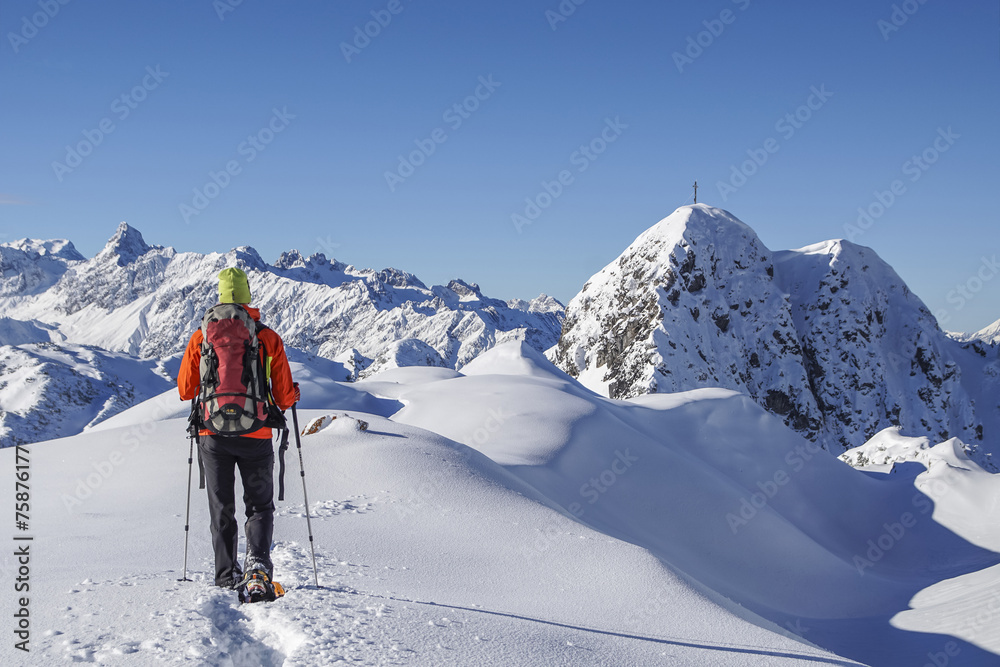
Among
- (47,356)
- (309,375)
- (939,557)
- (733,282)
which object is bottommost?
(939,557)

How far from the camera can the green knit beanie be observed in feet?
19.4

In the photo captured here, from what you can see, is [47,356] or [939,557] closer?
[939,557]

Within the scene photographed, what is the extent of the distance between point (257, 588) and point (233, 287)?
260 centimetres

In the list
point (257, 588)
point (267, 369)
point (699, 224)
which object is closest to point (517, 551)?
point (257, 588)

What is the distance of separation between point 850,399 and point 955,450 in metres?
33.6

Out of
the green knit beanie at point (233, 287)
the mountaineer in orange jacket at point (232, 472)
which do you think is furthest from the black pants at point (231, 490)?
the green knit beanie at point (233, 287)

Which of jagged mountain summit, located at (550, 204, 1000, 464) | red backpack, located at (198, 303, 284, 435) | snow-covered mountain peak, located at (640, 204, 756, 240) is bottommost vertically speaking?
red backpack, located at (198, 303, 284, 435)

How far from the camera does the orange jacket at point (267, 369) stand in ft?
19.4

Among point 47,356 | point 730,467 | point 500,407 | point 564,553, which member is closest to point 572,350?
point 730,467

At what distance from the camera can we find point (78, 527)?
8.12 metres

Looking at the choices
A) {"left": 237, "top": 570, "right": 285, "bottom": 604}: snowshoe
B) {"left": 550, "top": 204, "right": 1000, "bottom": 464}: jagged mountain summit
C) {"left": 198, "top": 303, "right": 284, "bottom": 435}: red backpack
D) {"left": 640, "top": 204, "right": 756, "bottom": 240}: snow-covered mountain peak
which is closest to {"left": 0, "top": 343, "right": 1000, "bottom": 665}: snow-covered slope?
{"left": 237, "top": 570, "right": 285, "bottom": 604}: snowshoe

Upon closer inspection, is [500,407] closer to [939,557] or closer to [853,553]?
[853,553]

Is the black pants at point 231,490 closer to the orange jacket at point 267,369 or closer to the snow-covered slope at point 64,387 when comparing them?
the orange jacket at point 267,369

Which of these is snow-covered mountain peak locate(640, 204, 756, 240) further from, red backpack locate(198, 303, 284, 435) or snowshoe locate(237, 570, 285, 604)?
snowshoe locate(237, 570, 285, 604)
